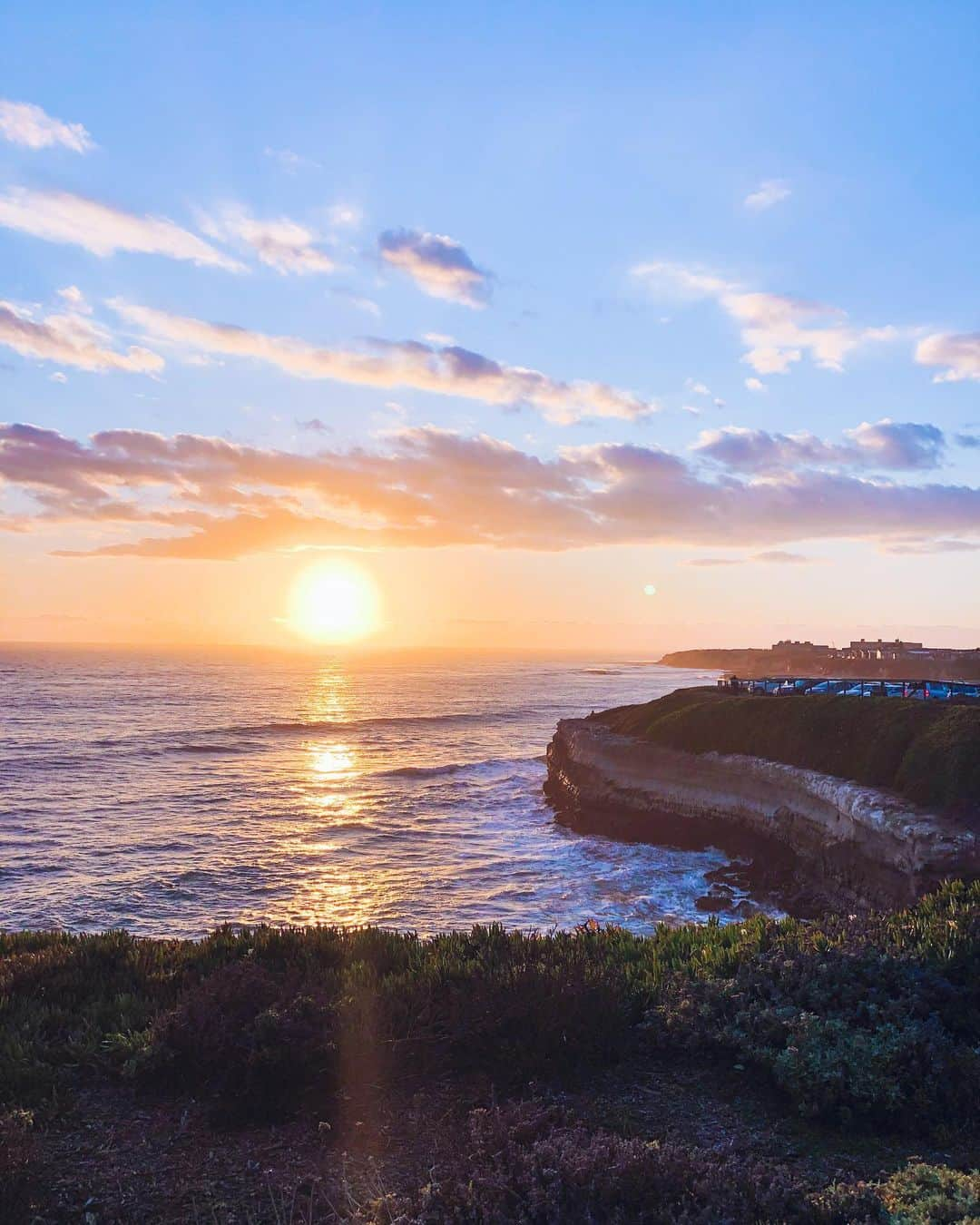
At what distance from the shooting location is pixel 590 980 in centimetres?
838

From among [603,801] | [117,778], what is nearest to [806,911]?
[603,801]

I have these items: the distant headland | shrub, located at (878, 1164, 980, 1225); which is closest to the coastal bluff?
shrub, located at (878, 1164, 980, 1225)

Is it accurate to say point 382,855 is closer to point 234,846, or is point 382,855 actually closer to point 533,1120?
point 234,846

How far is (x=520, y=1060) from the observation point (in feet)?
23.8

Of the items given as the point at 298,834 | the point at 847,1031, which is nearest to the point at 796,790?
the point at 298,834

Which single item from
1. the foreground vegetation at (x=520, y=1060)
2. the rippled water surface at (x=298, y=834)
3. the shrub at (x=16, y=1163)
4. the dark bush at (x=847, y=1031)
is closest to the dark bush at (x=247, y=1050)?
the foreground vegetation at (x=520, y=1060)

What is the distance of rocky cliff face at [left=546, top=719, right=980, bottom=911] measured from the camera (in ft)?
67.1

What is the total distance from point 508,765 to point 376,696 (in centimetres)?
6210

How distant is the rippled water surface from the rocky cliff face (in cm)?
185

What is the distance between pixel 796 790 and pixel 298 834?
18416 mm

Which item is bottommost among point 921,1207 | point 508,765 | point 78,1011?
point 508,765

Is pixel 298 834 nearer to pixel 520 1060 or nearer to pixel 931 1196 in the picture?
pixel 520 1060

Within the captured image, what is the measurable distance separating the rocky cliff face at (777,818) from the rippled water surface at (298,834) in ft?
6.06

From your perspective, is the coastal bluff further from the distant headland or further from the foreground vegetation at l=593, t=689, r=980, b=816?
the distant headland
